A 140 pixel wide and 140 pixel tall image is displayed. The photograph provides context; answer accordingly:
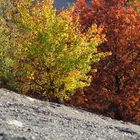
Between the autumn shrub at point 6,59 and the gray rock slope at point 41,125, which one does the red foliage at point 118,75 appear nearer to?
the autumn shrub at point 6,59

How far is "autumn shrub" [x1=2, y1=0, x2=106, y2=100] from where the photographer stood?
24422 millimetres

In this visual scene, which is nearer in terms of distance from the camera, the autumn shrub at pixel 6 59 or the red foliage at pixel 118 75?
the autumn shrub at pixel 6 59

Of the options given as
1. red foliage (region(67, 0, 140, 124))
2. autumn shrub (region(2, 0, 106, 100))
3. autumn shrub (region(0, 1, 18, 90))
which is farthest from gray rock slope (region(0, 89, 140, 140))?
red foliage (region(67, 0, 140, 124))

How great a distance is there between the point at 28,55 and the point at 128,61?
899cm

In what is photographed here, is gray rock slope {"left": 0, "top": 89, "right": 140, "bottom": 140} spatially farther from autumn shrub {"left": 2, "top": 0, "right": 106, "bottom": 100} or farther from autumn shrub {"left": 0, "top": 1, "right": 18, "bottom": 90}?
autumn shrub {"left": 2, "top": 0, "right": 106, "bottom": 100}

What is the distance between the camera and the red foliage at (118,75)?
103 ft

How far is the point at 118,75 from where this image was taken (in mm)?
32188

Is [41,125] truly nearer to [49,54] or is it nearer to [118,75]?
[49,54]

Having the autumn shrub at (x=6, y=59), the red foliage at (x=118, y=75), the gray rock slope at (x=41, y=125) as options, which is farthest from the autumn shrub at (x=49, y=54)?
the red foliage at (x=118, y=75)

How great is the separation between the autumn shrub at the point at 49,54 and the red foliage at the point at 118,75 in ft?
20.2

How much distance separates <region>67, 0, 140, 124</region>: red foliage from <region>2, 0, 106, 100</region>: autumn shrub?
6.16m

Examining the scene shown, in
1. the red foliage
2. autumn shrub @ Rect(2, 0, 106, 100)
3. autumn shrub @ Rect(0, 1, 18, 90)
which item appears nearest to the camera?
autumn shrub @ Rect(0, 1, 18, 90)

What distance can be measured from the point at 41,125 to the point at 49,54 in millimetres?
10440

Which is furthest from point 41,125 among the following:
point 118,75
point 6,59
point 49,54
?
point 118,75
